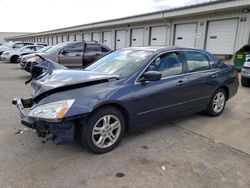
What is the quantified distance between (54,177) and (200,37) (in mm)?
14239

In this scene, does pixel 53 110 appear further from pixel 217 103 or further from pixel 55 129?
pixel 217 103

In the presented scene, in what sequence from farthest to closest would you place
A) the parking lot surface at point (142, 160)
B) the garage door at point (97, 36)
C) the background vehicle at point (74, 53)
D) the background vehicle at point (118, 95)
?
the garage door at point (97, 36) < the background vehicle at point (74, 53) < the background vehicle at point (118, 95) < the parking lot surface at point (142, 160)

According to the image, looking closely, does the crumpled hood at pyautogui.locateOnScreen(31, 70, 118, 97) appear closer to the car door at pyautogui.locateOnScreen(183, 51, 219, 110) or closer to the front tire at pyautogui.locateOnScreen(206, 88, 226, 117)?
the car door at pyautogui.locateOnScreen(183, 51, 219, 110)

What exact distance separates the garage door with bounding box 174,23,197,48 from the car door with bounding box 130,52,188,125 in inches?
478

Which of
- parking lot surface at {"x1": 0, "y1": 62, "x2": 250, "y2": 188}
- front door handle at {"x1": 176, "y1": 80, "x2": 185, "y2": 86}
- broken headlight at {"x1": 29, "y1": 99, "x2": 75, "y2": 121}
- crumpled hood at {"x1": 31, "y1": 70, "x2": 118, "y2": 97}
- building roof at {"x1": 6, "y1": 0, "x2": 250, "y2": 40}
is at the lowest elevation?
parking lot surface at {"x1": 0, "y1": 62, "x2": 250, "y2": 188}

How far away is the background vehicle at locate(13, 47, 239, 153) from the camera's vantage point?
2.82 m

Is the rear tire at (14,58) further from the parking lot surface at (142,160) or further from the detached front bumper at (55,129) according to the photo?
the detached front bumper at (55,129)

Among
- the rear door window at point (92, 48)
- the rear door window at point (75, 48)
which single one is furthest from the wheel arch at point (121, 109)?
the rear door window at point (92, 48)

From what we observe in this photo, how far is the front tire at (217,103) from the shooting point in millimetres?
4742

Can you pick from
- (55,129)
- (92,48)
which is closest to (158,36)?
(92,48)

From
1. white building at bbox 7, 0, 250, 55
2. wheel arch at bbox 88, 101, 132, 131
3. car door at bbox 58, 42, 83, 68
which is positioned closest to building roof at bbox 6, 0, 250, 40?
white building at bbox 7, 0, 250, 55

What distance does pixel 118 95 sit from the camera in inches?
124

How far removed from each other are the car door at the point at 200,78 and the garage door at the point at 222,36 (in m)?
9.68

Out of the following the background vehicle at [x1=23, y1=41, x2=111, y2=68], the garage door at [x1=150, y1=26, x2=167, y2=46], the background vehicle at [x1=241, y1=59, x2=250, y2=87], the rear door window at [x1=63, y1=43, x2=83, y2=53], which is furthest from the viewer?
the garage door at [x1=150, y1=26, x2=167, y2=46]
